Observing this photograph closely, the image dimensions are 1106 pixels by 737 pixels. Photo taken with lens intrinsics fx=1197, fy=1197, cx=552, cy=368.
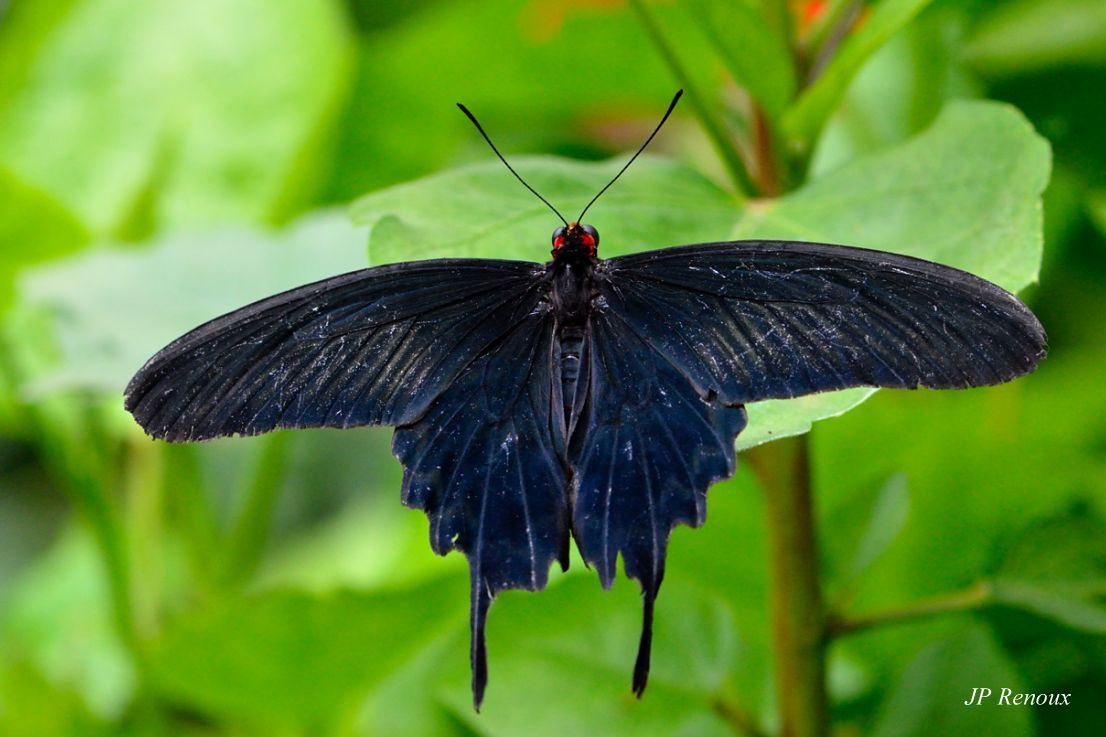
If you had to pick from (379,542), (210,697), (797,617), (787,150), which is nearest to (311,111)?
(379,542)

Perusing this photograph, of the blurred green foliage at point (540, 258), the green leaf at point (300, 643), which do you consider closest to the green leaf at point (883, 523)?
the blurred green foliage at point (540, 258)

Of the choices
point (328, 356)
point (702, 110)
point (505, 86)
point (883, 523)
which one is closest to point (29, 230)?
point (505, 86)

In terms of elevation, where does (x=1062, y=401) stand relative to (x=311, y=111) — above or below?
below

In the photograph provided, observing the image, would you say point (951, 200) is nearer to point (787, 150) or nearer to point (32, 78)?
point (787, 150)

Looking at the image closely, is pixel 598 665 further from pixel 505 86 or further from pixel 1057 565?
pixel 505 86

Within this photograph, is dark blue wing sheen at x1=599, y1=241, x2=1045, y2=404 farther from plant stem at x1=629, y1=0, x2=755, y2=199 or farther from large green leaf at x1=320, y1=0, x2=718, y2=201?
large green leaf at x1=320, y1=0, x2=718, y2=201

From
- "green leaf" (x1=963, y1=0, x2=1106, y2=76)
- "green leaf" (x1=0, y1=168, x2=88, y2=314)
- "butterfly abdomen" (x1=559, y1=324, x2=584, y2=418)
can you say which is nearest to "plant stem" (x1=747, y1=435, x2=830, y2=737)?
"butterfly abdomen" (x1=559, y1=324, x2=584, y2=418)
